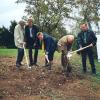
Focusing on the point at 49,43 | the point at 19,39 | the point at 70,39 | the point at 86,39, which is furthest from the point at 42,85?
the point at 86,39

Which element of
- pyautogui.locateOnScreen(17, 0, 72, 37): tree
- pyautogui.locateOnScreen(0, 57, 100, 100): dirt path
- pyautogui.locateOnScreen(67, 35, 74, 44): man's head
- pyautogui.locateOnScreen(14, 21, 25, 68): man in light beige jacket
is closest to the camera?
pyautogui.locateOnScreen(0, 57, 100, 100): dirt path

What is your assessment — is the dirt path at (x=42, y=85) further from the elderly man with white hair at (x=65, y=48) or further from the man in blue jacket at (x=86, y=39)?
the man in blue jacket at (x=86, y=39)

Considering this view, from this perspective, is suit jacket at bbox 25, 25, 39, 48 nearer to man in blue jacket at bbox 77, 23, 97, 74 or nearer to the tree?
man in blue jacket at bbox 77, 23, 97, 74

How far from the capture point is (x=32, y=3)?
165 ft

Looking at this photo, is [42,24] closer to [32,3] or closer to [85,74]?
[32,3]

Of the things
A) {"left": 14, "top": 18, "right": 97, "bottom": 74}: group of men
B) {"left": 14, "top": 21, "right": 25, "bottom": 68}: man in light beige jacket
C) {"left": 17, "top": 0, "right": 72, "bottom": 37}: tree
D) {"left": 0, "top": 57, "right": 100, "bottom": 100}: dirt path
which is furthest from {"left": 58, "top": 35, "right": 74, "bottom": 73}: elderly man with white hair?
{"left": 17, "top": 0, "right": 72, "bottom": 37}: tree

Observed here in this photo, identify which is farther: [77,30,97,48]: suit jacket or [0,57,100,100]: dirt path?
[77,30,97,48]: suit jacket

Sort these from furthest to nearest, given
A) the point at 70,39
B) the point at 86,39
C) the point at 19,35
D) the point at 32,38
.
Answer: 1. the point at 32,38
2. the point at 86,39
3. the point at 19,35
4. the point at 70,39

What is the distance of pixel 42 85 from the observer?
1683 cm

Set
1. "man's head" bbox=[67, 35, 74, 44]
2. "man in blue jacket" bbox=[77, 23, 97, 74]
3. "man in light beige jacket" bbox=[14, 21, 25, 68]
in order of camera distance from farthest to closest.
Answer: "man in blue jacket" bbox=[77, 23, 97, 74] < "man in light beige jacket" bbox=[14, 21, 25, 68] < "man's head" bbox=[67, 35, 74, 44]

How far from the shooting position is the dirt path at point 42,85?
15641mm

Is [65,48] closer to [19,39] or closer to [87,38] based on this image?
[87,38]

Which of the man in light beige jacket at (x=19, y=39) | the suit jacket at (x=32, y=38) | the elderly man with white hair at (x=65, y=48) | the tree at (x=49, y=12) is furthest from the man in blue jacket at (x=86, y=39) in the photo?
the tree at (x=49, y=12)

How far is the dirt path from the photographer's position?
15.6m
